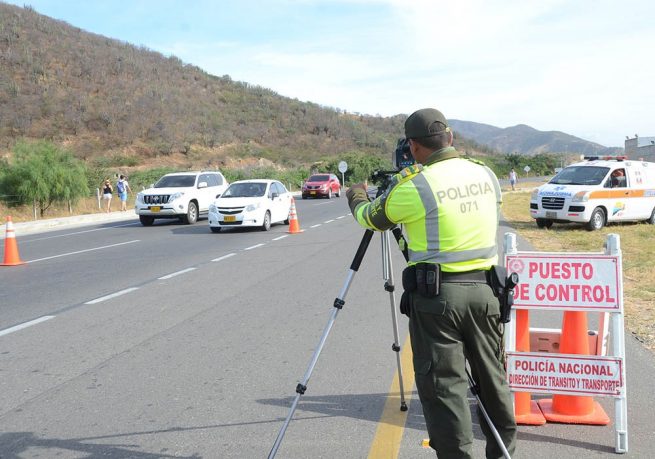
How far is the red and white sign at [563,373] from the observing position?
4078mm

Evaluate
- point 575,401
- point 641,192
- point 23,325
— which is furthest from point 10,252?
A: point 641,192

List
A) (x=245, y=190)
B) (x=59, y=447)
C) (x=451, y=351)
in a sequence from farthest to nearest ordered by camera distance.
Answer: (x=245, y=190) → (x=59, y=447) → (x=451, y=351)

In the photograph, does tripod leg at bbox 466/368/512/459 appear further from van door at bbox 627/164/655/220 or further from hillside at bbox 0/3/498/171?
hillside at bbox 0/3/498/171

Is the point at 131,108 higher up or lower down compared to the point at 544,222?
higher up

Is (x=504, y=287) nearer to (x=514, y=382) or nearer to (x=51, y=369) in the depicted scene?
(x=514, y=382)

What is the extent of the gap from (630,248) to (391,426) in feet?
34.3

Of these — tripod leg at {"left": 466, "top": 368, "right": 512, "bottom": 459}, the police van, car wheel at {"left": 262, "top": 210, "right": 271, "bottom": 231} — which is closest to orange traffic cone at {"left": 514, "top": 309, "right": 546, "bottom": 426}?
tripod leg at {"left": 466, "top": 368, "right": 512, "bottom": 459}

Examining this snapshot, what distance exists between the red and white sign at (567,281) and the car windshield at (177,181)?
65.2ft

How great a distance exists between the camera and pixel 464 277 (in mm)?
3127

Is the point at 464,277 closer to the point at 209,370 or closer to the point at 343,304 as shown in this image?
the point at 343,304

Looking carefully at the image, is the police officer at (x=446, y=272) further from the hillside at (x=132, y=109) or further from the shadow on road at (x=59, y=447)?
the hillside at (x=132, y=109)

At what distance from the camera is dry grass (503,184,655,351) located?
23.7ft

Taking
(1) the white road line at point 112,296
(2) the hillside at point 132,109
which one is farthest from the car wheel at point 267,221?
(2) the hillside at point 132,109

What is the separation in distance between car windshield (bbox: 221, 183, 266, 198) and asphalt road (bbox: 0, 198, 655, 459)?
27.5 feet
